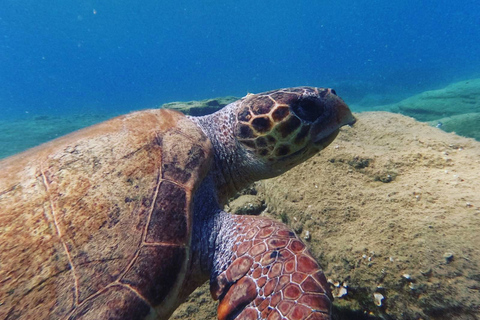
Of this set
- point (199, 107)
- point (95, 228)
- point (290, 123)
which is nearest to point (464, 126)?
point (290, 123)

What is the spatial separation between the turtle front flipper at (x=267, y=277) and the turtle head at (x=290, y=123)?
0.71 meters

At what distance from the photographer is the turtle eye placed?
6.72 ft

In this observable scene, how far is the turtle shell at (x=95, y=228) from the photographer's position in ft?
3.65

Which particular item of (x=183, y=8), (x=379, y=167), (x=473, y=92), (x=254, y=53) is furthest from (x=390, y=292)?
(x=183, y=8)

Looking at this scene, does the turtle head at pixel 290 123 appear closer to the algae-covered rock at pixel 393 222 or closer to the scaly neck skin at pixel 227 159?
the scaly neck skin at pixel 227 159

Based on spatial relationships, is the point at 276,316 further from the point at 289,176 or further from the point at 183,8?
the point at 183,8

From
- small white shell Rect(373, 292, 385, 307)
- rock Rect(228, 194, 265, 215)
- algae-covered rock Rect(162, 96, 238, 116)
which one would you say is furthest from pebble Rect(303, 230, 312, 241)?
algae-covered rock Rect(162, 96, 238, 116)

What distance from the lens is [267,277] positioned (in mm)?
1371

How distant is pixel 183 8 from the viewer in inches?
4092

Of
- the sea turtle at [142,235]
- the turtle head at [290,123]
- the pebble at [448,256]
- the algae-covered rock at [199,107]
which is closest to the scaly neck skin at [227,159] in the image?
the turtle head at [290,123]

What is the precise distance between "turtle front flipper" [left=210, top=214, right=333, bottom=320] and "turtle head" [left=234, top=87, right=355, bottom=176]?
708mm

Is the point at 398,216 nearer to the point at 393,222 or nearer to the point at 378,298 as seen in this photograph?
the point at 393,222

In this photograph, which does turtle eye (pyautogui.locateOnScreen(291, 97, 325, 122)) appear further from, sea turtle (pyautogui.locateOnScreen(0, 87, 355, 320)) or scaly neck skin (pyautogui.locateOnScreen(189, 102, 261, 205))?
scaly neck skin (pyautogui.locateOnScreen(189, 102, 261, 205))

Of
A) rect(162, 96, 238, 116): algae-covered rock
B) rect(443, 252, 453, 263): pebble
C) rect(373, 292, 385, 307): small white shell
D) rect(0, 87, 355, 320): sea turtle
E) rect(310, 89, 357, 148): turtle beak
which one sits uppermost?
rect(162, 96, 238, 116): algae-covered rock
